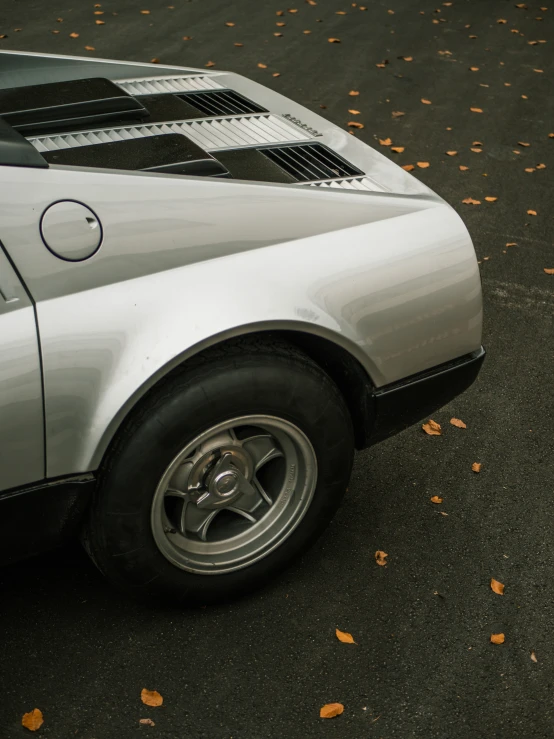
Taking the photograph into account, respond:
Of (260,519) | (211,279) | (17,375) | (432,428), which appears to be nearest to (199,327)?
(211,279)

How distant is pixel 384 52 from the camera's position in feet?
28.7

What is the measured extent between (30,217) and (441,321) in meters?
1.35

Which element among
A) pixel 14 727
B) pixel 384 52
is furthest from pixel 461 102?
pixel 14 727

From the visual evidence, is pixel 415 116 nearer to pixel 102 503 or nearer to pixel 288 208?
pixel 288 208

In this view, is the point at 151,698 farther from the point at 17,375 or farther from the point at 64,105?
the point at 64,105

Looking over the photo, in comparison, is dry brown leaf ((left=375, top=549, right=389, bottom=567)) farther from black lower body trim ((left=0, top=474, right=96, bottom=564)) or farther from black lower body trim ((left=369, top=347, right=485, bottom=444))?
black lower body trim ((left=0, top=474, right=96, bottom=564))

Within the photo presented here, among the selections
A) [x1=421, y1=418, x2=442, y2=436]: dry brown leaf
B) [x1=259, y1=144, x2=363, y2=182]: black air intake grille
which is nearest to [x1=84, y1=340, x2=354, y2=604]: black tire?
[x1=259, y1=144, x2=363, y2=182]: black air intake grille

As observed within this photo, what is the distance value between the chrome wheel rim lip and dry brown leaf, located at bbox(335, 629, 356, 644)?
36 cm

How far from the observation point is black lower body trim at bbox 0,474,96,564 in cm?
209

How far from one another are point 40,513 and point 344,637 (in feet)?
3.73

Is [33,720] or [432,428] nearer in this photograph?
[33,720]

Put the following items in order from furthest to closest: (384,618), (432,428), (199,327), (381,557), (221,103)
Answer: (432,428)
(221,103)
(381,557)
(384,618)
(199,327)

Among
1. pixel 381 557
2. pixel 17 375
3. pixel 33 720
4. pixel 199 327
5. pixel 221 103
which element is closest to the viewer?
pixel 17 375

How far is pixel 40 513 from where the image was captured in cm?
215
